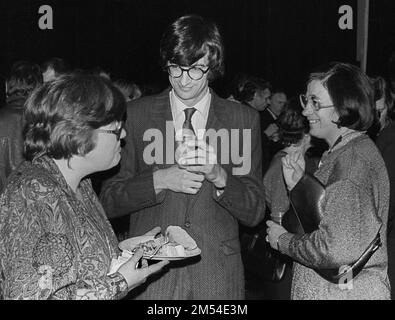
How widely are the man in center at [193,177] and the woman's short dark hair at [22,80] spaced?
2.14 metres

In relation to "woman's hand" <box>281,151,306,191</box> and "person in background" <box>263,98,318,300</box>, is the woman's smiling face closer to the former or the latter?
"woman's hand" <box>281,151,306,191</box>

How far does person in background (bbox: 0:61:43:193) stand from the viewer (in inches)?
171

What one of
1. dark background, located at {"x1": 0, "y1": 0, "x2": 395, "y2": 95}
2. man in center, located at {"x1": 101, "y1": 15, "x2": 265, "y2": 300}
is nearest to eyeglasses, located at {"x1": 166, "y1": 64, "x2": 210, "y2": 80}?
man in center, located at {"x1": 101, "y1": 15, "x2": 265, "y2": 300}

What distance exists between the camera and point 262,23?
9383 millimetres

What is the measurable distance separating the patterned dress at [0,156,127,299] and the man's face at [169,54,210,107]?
724 mm

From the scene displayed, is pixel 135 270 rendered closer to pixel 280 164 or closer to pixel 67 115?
pixel 67 115

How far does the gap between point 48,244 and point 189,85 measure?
3.30 feet

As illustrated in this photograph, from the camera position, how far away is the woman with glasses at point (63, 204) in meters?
1.91

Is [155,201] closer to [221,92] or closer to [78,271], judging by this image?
[78,271]

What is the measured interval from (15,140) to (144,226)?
1.90 metres

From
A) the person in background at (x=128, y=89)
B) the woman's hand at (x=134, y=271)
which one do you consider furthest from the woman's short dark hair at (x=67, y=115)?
the person in background at (x=128, y=89)

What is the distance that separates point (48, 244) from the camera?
1920mm
